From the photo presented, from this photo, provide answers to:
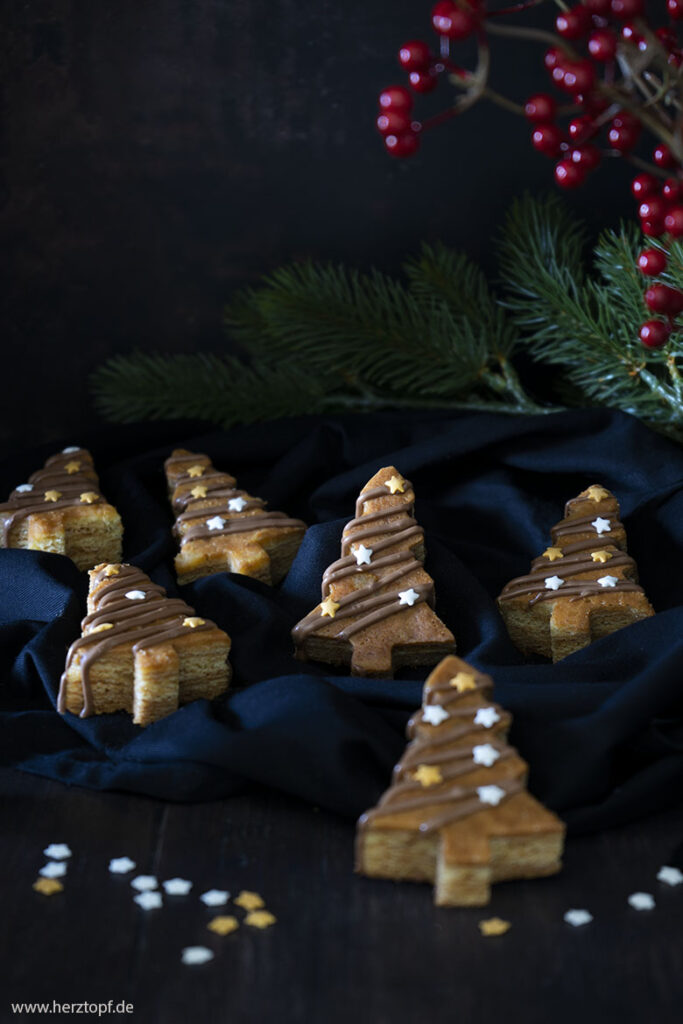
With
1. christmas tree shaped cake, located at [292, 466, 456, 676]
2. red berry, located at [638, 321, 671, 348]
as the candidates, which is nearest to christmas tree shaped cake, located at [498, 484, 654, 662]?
christmas tree shaped cake, located at [292, 466, 456, 676]

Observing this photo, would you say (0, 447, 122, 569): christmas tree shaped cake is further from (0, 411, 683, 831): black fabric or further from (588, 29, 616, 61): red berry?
(588, 29, 616, 61): red berry

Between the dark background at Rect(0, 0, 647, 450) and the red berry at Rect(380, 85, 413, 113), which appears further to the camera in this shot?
the dark background at Rect(0, 0, 647, 450)

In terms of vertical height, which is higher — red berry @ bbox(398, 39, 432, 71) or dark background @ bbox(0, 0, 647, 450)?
red berry @ bbox(398, 39, 432, 71)

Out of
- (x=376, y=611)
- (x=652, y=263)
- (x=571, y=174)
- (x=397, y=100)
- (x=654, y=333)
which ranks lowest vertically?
(x=376, y=611)

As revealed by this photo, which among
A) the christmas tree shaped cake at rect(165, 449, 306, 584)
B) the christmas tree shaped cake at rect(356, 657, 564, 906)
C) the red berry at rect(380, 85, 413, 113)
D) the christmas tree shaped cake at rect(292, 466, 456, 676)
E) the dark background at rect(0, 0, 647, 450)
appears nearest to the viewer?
the christmas tree shaped cake at rect(356, 657, 564, 906)

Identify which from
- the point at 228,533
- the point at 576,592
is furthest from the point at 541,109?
the point at 228,533

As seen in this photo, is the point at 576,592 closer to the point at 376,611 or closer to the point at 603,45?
the point at 376,611
